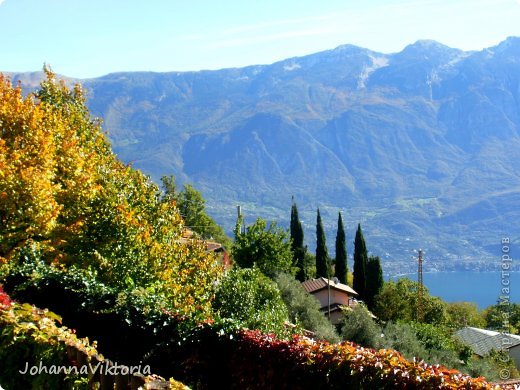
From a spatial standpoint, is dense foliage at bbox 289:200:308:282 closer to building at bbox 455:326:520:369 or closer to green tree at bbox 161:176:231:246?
green tree at bbox 161:176:231:246

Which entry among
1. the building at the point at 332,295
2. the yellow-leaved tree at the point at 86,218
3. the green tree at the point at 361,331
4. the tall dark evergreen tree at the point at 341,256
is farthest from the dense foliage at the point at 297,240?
the yellow-leaved tree at the point at 86,218

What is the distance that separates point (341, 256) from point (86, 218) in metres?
51.1

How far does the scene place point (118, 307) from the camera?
11016 millimetres

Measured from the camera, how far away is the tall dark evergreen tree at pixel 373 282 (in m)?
54.4

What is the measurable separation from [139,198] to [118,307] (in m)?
7.61

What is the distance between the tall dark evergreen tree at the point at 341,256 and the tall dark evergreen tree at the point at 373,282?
8.58 meters

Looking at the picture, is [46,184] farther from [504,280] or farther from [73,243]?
[504,280]

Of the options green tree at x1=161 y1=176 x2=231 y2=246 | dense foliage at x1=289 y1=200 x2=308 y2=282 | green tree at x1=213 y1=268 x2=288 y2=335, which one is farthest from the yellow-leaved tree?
green tree at x1=161 y1=176 x2=231 y2=246

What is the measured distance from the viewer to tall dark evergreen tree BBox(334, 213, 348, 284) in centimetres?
6378

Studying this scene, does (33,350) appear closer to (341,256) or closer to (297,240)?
(297,240)

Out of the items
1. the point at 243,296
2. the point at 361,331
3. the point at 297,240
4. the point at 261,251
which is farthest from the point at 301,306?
the point at 297,240

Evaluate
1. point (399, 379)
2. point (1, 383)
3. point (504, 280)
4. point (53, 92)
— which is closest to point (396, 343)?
point (504, 280)

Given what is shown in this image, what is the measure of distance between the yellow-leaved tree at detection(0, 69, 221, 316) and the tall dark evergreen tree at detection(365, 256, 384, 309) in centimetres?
3732

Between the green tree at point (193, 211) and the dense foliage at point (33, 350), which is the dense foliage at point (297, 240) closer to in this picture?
the green tree at point (193, 211)
